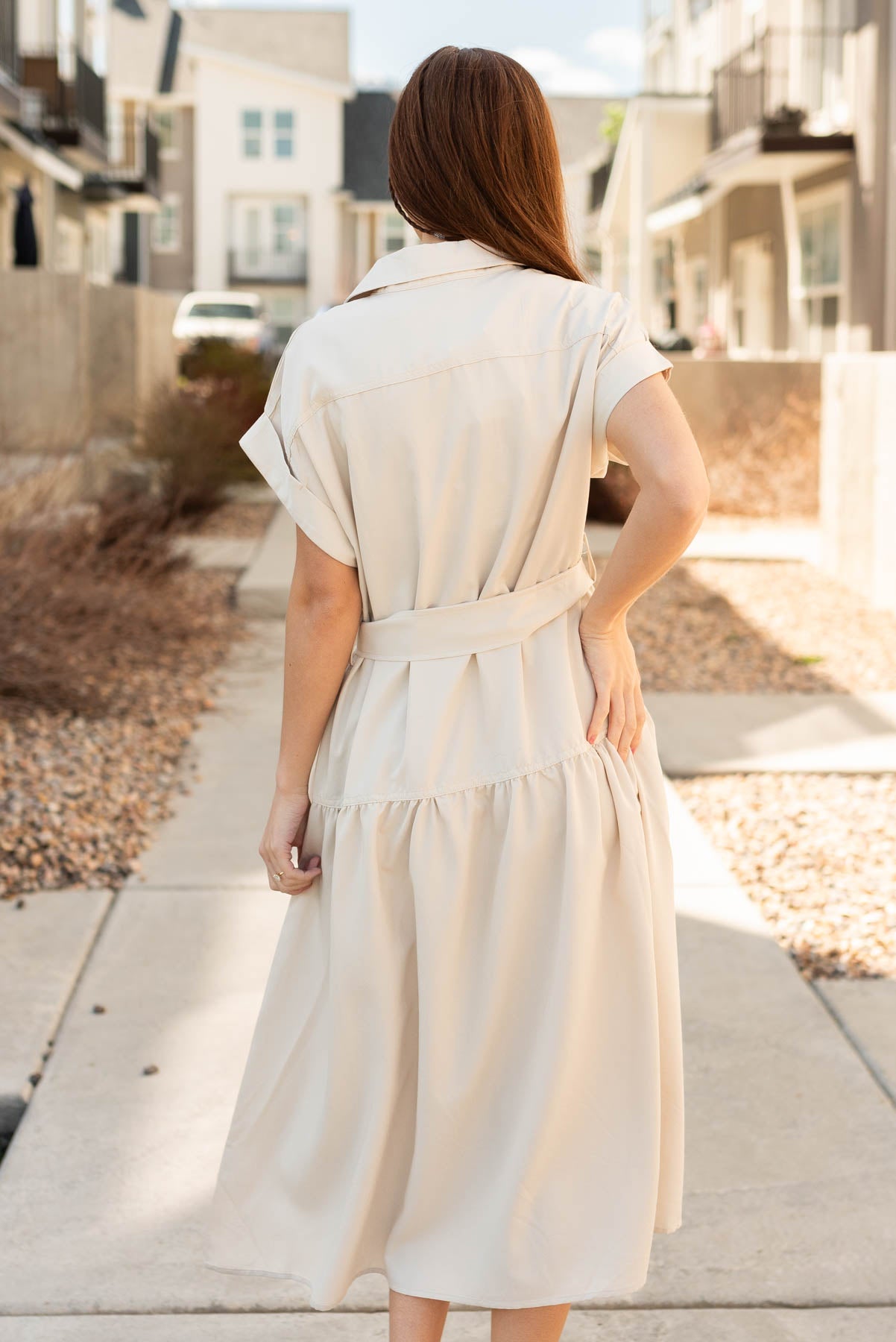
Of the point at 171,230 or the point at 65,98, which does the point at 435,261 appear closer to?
the point at 65,98

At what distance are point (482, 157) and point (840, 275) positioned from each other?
14.9 metres

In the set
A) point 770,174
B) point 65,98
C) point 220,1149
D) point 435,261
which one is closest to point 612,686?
point 435,261

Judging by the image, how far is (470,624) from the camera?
1791 millimetres

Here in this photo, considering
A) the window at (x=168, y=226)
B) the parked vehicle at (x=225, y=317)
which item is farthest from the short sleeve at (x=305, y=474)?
the window at (x=168, y=226)

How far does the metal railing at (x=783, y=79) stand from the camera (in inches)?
627

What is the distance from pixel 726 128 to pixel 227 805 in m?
16.9

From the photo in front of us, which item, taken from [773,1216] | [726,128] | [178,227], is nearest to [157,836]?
[773,1216]

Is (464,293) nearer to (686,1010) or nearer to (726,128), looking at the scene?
(686,1010)

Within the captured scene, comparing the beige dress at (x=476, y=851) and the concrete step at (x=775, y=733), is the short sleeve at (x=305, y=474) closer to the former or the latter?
the beige dress at (x=476, y=851)

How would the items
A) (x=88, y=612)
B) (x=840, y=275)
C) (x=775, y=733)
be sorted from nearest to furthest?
(x=775, y=733)
(x=88, y=612)
(x=840, y=275)

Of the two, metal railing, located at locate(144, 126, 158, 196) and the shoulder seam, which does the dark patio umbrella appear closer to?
metal railing, located at locate(144, 126, 158, 196)

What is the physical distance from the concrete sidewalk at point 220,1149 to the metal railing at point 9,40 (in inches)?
674

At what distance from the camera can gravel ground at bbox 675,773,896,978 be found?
3588mm

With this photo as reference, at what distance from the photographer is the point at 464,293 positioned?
171cm
